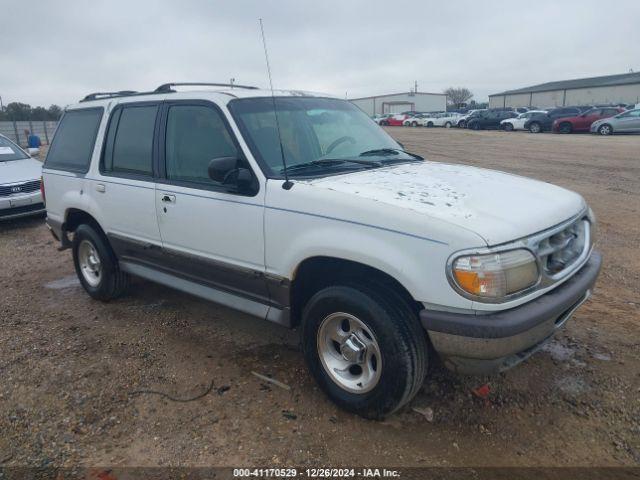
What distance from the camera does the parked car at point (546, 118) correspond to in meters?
29.2

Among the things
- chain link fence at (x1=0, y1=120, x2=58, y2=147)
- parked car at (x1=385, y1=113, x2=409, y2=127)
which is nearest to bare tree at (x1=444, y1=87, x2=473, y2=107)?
parked car at (x1=385, y1=113, x2=409, y2=127)

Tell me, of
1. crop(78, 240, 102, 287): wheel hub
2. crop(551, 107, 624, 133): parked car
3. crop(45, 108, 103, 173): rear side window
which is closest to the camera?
crop(45, 108, 103, 173): rear side window

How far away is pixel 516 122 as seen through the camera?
3206cm

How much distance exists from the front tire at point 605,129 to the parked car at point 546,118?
128 inches

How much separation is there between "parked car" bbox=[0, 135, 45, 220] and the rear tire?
425cm

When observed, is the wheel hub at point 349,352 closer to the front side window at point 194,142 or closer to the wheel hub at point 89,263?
the front side window at point 194,142

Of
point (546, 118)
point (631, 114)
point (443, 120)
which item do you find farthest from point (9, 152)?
point (443, 120)

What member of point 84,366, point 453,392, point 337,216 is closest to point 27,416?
point 84,366

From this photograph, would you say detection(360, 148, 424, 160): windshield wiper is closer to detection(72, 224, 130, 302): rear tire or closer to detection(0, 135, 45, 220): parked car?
detection(72, 224, 130, 302): rear tire

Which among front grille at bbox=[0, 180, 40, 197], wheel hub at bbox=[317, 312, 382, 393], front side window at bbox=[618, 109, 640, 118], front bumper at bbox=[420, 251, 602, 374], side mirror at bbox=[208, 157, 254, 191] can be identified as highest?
front side window at bbox=[618, 109, 640, 118]

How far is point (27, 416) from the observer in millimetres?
3238

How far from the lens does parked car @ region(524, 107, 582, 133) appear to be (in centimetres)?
2925

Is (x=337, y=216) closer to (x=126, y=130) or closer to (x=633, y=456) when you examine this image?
(x=633, y=456)

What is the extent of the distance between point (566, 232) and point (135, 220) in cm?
341
